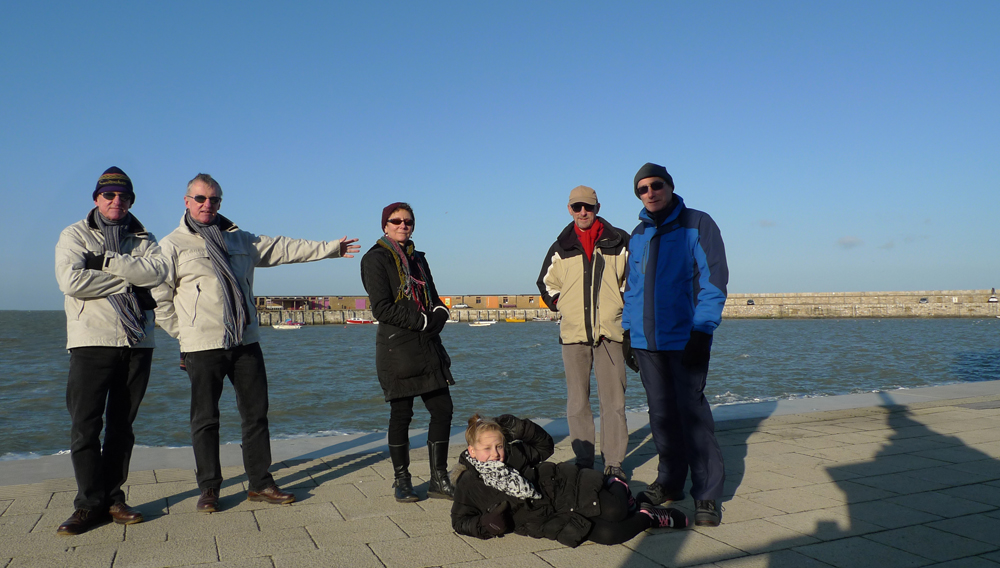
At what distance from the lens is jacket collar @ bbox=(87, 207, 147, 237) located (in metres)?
3.32

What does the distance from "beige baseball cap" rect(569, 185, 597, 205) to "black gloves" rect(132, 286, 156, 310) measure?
237 centimetres

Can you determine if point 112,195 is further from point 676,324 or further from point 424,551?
point 676,324

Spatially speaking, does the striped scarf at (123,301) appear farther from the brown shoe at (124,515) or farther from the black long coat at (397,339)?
the black long coat at (397,339)

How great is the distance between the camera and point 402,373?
12.0ft

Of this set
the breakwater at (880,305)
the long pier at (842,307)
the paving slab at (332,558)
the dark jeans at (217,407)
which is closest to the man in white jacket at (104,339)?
the dark jeans at (217,407)

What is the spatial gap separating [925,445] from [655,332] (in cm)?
271

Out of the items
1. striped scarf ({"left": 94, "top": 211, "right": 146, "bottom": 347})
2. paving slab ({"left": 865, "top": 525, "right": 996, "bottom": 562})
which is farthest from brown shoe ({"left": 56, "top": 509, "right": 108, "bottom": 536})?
paving slab ({"left": 865, "top": 525, "right": 996, "bottom": 562})

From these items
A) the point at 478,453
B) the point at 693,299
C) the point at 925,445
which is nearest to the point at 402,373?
the point at 478,453

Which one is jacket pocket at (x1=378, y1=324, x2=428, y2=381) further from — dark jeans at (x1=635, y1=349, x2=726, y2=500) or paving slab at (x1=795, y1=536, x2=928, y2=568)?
paving slab at (x1=795, y1=536, x2=928, y2=568)

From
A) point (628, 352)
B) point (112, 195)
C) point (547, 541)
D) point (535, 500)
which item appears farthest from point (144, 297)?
point (628, 352)

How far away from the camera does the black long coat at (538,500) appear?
2850 millimetres

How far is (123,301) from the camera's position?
3225 mm

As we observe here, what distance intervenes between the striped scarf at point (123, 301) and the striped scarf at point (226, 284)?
0.35m

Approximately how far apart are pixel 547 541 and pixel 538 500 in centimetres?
18
